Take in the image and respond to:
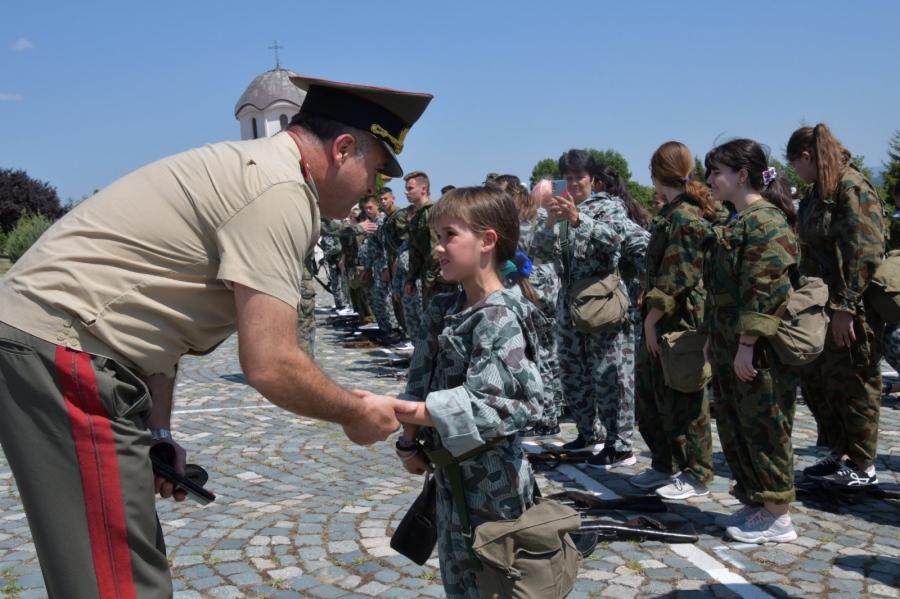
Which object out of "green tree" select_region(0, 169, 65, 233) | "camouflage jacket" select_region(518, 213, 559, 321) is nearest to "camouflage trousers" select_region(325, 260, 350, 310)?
"camouflage jacket" select_region(518, 213, 559, 321)

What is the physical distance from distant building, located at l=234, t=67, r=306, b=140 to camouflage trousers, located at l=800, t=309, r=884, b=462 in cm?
4258

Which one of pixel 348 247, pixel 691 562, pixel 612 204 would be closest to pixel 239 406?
pixel 612 204

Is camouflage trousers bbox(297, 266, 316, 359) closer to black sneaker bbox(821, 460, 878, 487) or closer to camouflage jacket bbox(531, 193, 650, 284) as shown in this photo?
camouflage jacket bbox(531, 193, 650, 284)

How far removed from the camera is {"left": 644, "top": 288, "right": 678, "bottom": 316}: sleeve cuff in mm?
5367

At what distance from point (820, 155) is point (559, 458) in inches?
106

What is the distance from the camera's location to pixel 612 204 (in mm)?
6508

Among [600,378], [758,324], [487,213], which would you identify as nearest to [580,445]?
[600,378]

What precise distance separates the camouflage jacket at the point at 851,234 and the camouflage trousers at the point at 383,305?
30.3 feet

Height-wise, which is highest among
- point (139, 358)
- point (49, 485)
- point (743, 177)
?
point (743, 177)

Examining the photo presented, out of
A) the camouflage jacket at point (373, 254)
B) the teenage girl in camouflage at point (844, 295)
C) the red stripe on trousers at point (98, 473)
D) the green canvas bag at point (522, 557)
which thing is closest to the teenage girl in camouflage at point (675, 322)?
the teenage girl in camouflage at point (844, 295)

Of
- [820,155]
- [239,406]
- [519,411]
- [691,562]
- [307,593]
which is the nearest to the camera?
[519,411]

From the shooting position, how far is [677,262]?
5375 millimetres

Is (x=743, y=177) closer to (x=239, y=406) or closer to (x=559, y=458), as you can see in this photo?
(x=559, y=458)

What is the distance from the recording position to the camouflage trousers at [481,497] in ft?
9.75
